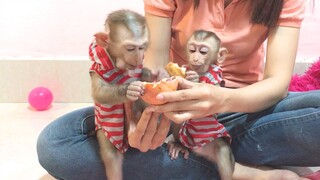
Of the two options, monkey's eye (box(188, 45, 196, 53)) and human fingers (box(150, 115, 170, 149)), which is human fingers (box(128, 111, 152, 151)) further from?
monkey's eye (box(188, 45, 196, 53))

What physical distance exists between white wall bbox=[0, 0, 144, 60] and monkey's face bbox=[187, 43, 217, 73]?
0.75 metres

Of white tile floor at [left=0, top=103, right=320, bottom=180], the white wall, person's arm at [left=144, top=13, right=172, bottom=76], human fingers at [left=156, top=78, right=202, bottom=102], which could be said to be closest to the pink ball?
white tile floor at [left=0, top=103, right=320, bottom=180]

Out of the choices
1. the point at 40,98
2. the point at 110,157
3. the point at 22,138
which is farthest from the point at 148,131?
the point at 40,98

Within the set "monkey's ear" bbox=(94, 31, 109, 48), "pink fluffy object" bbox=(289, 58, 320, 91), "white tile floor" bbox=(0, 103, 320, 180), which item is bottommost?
"white tile floor" bbox=(0, 103, 320, 180)

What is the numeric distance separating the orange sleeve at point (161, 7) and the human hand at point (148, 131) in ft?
0.95

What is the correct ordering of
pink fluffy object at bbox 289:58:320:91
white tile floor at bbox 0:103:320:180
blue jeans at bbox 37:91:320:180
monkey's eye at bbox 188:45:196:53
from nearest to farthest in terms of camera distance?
monkey's eye at bbox 188:45:196:53 → blue jeans at bbox 37:91:320:180 → white tile floor at bbox 0:103:320:180 → pink fluffy object at bbox 289:58:320:91

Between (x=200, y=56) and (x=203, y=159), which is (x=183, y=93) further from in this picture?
(x=203, y=159)

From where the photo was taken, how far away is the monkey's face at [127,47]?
824 millimetres

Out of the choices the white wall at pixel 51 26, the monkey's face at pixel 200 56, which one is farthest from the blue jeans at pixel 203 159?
the white wall at pixel 51 26

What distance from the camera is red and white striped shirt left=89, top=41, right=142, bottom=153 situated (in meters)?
0.88

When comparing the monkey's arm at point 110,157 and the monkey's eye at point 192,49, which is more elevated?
the monkey's eye at point 192,49

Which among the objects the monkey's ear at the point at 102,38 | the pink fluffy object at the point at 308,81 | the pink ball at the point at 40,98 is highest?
the monkey's ear at the point at 102,38

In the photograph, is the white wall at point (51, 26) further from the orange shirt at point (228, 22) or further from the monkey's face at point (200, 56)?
the monkey's face at point (200, 56)

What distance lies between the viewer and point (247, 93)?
3.24 ft
